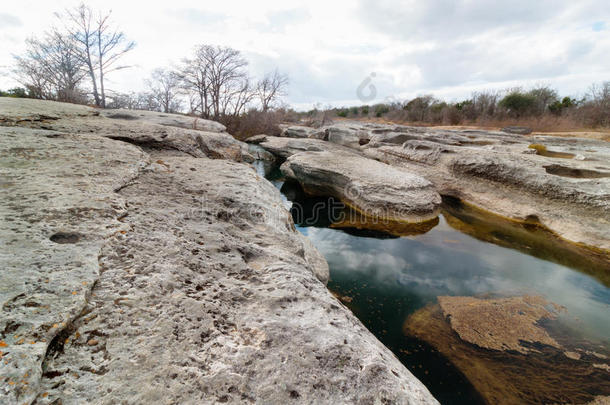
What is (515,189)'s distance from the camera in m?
5.75

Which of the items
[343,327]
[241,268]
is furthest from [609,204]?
[241,268]

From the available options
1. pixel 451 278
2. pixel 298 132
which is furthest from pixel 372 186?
pixel 298 132

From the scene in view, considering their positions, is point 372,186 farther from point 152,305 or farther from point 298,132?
point 298,132

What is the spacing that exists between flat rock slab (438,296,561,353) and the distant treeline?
2045 centimetres

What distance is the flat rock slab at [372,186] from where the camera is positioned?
17.0 ft

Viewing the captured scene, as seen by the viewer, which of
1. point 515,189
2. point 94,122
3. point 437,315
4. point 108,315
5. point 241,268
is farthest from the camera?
point 515,189

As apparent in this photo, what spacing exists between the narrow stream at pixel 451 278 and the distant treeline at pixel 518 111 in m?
18.4

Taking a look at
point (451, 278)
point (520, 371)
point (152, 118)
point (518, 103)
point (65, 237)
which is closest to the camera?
point (65, 237)

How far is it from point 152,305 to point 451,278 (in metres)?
3.67

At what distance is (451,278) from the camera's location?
136 inches

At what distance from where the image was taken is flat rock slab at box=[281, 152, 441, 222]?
5.20 m

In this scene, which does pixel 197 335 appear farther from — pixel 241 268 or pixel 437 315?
pixel 437 315

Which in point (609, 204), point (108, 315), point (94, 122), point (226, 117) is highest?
point (226, 117)

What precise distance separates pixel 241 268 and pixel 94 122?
9.66 ft
